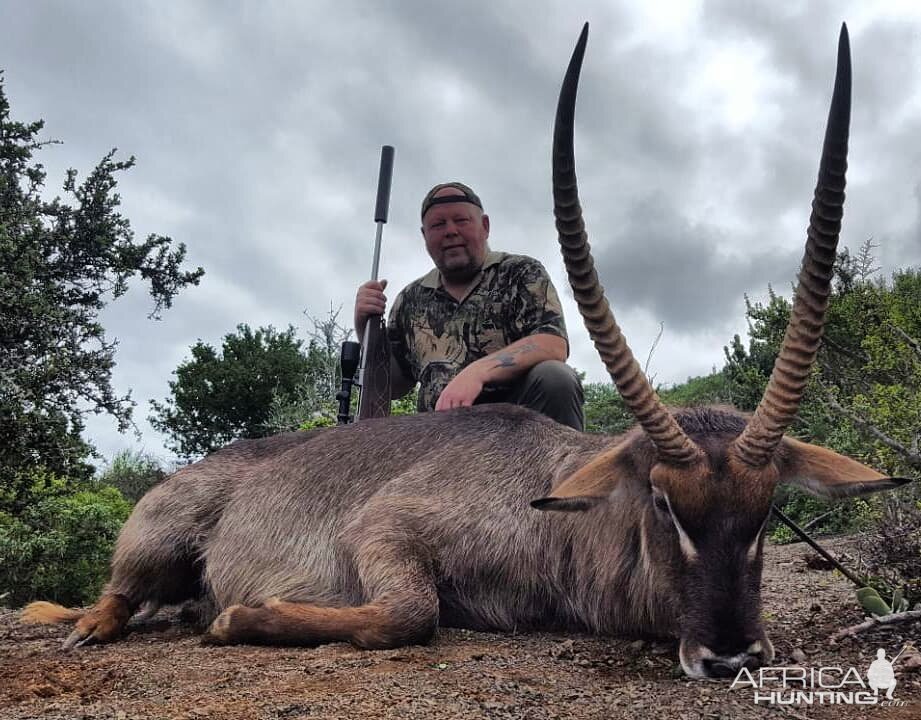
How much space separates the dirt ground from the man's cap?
13.2 feet

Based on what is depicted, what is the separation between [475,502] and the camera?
13.2ft

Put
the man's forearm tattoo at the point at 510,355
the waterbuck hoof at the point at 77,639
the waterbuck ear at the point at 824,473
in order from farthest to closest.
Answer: the man's forearm tattoo at the point at 510,355 → the waterbuck hoof at the point at 77,639 → the waterbuck ear at the point at 824,473

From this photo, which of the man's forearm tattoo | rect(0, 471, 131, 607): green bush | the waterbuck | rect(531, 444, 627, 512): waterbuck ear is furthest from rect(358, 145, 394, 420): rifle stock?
rect(0, 471, 131, 607): green bush

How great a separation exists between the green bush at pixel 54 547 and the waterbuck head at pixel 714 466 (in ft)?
27.7

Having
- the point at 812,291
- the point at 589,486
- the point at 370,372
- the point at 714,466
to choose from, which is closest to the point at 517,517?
the point at 589,486

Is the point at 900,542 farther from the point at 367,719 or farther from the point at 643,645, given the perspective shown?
the point at 367,719

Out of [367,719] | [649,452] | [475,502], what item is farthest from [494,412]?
[367,719]

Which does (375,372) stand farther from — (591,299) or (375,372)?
(591,299)

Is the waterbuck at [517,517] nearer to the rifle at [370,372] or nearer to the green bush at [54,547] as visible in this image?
the rifle at [370,372]

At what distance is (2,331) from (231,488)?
27.5 feet

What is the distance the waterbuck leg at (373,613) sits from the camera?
3.46m

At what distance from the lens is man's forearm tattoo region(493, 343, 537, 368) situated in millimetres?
5480

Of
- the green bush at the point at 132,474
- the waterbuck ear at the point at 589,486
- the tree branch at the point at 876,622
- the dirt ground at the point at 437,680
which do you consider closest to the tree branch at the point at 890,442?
the dirt ground at the point at 437,680

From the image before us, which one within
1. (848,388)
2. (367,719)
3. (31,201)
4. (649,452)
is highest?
(31,201)
